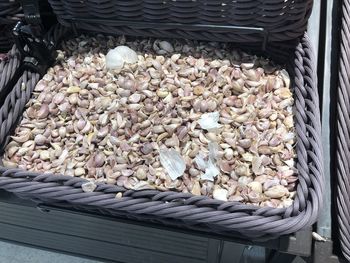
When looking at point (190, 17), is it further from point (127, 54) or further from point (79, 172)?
point (79, 172)

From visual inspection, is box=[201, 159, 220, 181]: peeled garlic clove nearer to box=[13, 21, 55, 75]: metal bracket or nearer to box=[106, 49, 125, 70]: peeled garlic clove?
box=[106, 49, 125, 70]: peeled garlic clove

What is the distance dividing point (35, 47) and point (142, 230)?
442mm

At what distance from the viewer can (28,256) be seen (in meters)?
1.49

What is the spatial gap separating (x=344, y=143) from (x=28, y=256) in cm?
101

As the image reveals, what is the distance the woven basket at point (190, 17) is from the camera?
0.93 metres

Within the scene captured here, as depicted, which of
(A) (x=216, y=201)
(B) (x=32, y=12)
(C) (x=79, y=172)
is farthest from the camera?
(B) (x=32, y=12)

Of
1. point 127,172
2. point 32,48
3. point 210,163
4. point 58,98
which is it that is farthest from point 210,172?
point 32,48

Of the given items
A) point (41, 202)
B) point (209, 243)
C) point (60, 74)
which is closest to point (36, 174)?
point (41, 202)

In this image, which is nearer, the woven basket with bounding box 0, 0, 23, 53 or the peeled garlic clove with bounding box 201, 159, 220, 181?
the peeled garlic clove with bounding box 201, 159, 220, 181

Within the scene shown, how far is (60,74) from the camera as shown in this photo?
106 centimetres

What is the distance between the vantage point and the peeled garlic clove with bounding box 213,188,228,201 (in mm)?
855

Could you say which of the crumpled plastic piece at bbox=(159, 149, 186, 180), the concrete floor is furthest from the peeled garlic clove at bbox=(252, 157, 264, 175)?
the concrete floor

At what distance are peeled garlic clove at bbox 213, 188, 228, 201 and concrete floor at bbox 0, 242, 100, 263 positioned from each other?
29.0 inches

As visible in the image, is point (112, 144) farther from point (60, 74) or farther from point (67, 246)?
point (67, 246)
